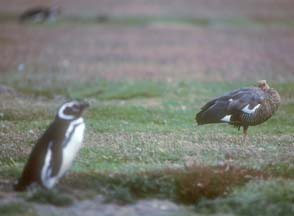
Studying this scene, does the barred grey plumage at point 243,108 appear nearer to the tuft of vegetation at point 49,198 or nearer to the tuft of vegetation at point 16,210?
the tuft of vegetation at point 49,198

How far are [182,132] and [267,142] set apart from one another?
1512mm

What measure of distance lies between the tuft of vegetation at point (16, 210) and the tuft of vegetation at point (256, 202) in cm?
197

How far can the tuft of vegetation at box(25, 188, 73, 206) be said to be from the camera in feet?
33.4

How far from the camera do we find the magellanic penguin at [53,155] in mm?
10336

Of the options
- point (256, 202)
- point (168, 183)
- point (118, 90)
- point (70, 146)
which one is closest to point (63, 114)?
point (70, 146)

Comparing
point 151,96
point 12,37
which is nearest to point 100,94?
point 151,96

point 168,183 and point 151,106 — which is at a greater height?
point 168,183

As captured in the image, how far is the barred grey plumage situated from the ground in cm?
33

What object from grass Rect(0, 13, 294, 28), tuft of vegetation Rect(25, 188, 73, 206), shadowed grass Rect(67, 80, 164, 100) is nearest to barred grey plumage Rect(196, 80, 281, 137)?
tuft of vegetation Rect(25, 188, 73, 206)

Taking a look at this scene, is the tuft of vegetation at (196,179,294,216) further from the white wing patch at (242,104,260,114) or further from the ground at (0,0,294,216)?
the white wing patch at (242,104,260,114)

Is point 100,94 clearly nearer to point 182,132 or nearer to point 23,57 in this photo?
point 182,132

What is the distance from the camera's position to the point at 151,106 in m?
17.4

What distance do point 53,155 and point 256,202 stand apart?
248 centimetres

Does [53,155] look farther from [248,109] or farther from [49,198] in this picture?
[248,109]
